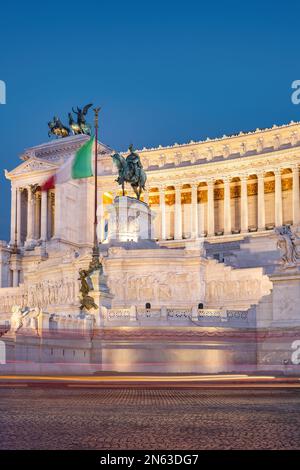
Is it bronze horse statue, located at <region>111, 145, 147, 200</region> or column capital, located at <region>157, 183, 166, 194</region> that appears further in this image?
column capital, located at <region>157, 183, 166, 194</region>

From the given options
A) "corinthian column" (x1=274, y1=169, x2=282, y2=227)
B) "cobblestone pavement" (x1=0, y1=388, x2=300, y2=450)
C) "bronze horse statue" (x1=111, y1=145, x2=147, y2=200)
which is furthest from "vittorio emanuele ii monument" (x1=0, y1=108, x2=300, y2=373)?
"cobblestone pavement" (x1=0, y1=388, x2=300, y2=450)

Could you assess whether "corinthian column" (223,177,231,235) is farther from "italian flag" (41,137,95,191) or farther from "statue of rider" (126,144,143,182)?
"italian flag" (41,137,95,191)

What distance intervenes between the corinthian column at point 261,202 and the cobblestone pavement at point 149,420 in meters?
63.2

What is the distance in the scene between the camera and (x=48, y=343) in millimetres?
31812

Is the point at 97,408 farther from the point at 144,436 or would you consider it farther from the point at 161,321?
the point at 161,321

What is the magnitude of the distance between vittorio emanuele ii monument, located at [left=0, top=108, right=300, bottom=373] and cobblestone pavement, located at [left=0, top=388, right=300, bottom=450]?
40.2ft

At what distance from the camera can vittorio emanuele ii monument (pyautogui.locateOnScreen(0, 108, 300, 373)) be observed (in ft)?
112

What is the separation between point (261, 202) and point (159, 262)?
32.3 m

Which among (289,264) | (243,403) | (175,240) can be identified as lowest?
(243,403)

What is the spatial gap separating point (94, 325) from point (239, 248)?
3097 cm

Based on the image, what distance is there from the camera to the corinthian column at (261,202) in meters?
81.8

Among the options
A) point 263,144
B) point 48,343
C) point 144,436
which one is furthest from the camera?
point 263,144

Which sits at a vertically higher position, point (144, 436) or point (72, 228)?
point (72, 228)
